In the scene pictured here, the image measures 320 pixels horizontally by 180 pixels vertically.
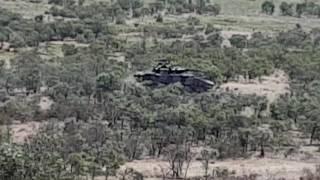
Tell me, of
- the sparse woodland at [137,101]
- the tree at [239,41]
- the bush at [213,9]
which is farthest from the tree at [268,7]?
the tree at [239,41]

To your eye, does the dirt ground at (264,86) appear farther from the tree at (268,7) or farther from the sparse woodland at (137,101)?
the tree at (268,7)

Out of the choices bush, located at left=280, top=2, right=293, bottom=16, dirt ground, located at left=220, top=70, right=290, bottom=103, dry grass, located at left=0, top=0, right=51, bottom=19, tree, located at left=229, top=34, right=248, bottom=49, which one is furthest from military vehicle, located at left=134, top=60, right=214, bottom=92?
bush, located at left=280, top=2, right=293, bottom=16

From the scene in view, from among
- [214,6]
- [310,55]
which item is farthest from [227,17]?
[310,55]

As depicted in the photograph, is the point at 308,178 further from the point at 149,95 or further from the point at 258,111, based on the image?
the point at 149,95

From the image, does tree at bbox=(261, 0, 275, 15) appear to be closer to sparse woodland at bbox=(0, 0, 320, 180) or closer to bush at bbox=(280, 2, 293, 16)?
bush at bbox=(280, 2, 293, 16)

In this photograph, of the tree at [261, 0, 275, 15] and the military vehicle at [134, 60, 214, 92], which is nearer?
the military vehicle at [134, 60, 214, 92]

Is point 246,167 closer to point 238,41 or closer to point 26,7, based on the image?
point 238,41
